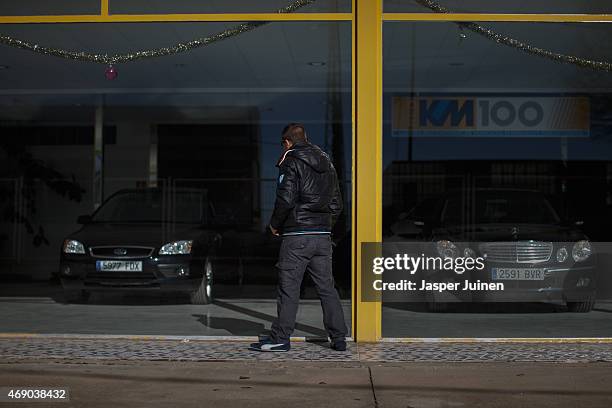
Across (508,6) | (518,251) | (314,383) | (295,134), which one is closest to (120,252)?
(295,134)

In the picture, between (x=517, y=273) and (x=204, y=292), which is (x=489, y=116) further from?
(x=204, y=292)

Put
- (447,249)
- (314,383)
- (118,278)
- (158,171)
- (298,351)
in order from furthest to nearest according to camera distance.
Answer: (158,171) < (118,278) < (447,249) < (298,351) < (314,383)

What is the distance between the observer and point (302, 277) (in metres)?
6.63

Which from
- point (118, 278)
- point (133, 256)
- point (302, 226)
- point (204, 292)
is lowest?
point (204, 292)

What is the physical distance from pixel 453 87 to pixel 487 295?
366 centimetres

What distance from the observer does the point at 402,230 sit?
29.2 feet

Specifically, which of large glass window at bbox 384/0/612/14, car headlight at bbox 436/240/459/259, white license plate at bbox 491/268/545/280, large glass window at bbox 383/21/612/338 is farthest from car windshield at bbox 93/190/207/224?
large glass window at bbox 384/0/612/14

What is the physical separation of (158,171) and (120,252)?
24.8ft

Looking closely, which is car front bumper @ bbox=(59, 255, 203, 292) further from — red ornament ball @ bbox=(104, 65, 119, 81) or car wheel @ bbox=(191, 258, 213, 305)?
red ornament ball @ bbox=(104, 65, 119, 81)

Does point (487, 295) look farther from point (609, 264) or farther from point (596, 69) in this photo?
point (596, 69)

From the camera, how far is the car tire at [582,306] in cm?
890

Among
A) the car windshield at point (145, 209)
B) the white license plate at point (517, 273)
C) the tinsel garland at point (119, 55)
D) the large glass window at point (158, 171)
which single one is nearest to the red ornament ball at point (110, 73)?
the large glass window at point (158, 171)

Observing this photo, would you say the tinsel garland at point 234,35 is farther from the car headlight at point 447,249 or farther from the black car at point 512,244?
the car headlight at point 447,249

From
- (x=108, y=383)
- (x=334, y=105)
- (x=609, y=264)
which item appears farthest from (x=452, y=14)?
(x=334, y=105)
